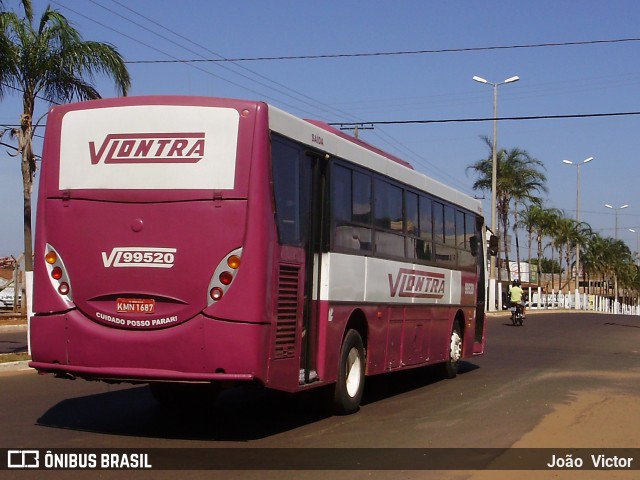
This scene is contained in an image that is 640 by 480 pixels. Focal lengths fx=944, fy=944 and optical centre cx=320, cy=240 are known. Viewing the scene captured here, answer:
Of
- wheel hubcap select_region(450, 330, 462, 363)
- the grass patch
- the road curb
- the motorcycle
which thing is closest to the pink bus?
wheel hubcap select_region(450, 330, 462, 363)

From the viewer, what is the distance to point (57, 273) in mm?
9453

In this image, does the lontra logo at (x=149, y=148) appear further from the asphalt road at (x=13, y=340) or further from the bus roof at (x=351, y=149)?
the asphalt road at (x=13, y=340)

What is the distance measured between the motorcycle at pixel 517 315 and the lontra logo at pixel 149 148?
30934mm

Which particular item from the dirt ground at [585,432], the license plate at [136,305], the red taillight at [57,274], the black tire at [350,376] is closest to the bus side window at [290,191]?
the license plate at [136,305]

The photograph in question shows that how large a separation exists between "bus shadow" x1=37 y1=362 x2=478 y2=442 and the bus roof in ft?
9.64

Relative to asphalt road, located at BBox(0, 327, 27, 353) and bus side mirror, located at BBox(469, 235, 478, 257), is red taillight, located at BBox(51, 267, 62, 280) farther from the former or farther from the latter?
asphalt road, located at BBox(0, 327, 27, 353)

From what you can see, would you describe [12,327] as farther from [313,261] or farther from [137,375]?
[137,375]

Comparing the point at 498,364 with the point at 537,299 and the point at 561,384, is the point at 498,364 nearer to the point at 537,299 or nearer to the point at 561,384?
the point at 561,384

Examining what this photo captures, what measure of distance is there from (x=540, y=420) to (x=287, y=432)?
3.16 m

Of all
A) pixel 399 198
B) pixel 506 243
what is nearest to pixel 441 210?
pixel 399 198

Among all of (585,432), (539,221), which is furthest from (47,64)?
(539,221)

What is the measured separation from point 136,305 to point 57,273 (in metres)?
0.99

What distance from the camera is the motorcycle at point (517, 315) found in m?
38.6

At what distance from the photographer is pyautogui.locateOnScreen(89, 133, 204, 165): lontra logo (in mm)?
9172
